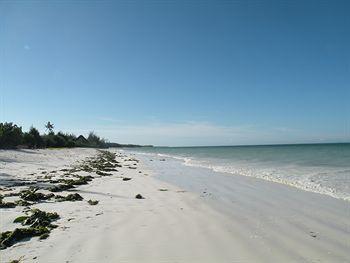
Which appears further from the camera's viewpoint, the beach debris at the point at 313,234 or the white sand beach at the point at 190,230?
the beach debris at the point at 313,234

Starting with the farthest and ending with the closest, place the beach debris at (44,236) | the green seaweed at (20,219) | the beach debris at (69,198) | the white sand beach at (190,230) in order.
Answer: the beach debris at (69,198), the green seaweed at (20,219), the beach debris at (44,236), the white sand beach at (190,230)

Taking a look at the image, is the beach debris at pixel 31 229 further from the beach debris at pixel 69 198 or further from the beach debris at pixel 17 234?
the beach debris at pixel 69 198

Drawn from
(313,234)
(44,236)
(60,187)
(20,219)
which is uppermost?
(60,187)

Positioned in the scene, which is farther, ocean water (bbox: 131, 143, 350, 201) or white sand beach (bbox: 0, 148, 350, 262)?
ocean water (bbox: 131, 143, 350, 201)

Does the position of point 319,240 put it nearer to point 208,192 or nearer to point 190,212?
point 190,212

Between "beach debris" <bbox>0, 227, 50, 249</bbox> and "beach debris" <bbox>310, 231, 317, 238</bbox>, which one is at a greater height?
"beach debris" <bbox>0, 227, 50, 249</bbox>

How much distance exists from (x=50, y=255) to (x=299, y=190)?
10111 mm

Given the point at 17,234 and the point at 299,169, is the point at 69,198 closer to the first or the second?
the point at 17,234

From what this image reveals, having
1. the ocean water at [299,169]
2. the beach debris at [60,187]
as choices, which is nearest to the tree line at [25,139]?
the ocean water at [299,169]

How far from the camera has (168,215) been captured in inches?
309

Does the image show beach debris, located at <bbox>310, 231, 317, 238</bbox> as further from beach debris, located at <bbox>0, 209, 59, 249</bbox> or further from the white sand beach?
beach debris, located at <bbox>0, 209, 59, 249</bbox>

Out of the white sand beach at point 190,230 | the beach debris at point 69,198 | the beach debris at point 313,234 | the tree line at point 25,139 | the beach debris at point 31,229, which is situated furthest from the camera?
the tree line at point 25,139

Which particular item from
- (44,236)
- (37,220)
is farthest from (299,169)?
(44,236)

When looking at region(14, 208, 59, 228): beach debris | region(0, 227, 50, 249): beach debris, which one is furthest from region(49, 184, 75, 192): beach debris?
region(0, 227, 50, 249): beach debris
